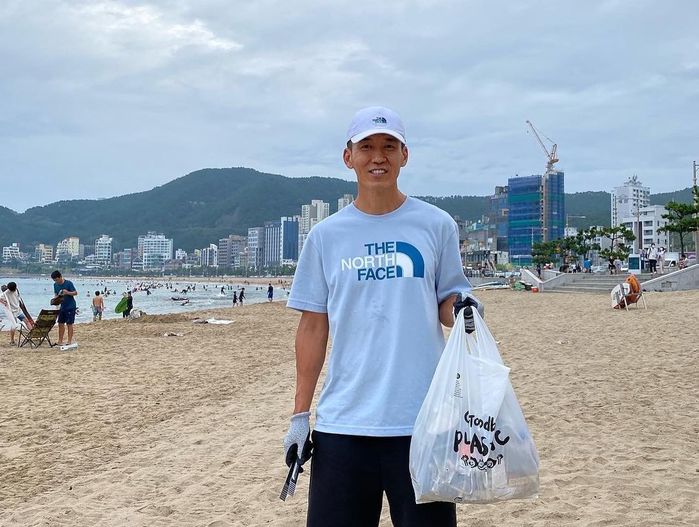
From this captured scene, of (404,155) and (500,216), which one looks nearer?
(404,155)

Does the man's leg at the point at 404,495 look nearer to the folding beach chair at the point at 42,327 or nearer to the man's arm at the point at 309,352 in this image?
the man's arm at the point at 309,352

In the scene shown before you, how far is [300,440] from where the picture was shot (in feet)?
6.59

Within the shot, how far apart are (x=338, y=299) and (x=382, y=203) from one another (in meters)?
0.35

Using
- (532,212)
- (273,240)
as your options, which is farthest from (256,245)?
(532,212)

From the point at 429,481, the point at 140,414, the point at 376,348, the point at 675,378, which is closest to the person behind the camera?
the point at 429,481

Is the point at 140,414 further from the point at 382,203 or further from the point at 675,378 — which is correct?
the point at 675,378

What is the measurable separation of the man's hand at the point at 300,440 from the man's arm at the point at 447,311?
1.84ft

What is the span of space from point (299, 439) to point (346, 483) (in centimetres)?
23

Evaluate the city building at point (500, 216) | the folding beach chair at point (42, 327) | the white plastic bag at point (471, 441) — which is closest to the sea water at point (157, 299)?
the folding beach chair at point (42, 327)

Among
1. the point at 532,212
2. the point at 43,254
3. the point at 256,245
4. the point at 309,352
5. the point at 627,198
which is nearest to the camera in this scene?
the point at 309,352

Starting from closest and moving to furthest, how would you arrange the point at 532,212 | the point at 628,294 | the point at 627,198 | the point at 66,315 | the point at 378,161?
the point at 378,161 → the point at 66,315 → the point at 628,294 → the point at 532,212 → the point at 627,198

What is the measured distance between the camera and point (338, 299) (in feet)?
6.40

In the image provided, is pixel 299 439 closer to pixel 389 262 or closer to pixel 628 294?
pixel 389 262

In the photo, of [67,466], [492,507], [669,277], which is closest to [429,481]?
[492,507]
